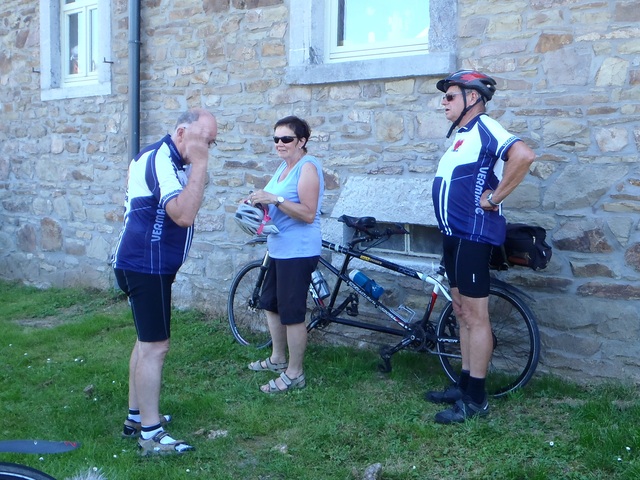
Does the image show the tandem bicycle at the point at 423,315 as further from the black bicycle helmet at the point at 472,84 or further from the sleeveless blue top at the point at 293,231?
the black bicycle helmet at the point at 472,84

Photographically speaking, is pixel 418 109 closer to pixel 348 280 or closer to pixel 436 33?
pixel 436 33

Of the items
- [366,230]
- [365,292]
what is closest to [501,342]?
[365,292]

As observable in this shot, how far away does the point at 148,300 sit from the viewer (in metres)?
4.08

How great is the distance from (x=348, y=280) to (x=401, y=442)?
5.22 feet

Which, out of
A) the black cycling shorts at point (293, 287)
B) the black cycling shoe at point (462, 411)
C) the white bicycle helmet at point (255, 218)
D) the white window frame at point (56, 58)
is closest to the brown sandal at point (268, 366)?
the black cycling shorts at point (293, 287)

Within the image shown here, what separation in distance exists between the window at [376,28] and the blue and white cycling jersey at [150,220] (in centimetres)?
241

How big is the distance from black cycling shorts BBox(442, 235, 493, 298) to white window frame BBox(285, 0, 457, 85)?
152 centimetres

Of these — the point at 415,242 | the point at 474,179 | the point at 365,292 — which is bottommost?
the point at 365,292

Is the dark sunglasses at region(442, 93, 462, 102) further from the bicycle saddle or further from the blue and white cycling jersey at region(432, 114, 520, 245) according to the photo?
the bicycle saddle

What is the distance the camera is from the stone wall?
15.9 feet

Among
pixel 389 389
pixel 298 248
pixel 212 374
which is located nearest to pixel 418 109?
pixel 298 248

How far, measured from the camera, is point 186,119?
4.12m

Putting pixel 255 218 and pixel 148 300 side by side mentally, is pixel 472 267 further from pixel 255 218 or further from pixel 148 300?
pixel 148 300

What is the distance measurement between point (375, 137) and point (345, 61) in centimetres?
74
